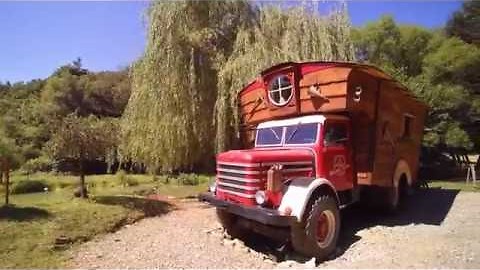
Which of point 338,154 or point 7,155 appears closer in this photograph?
point 338,154

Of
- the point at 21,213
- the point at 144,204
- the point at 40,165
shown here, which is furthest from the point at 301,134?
the point at 40,165

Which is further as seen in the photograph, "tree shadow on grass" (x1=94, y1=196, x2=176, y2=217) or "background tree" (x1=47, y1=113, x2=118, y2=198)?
"background tree" (x1=47, y1=113, x2=118, y2=198)

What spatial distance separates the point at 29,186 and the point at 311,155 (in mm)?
13990

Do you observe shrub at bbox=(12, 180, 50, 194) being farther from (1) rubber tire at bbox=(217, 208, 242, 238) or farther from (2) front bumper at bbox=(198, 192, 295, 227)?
(2) front bumper at bbox=(198, 192, 295, 227)

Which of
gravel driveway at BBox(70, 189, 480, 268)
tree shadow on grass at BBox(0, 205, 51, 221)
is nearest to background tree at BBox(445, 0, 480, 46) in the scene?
gravel driveway at BBox(70, 189, 480, 268)

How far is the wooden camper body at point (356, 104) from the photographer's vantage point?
8.22 meters

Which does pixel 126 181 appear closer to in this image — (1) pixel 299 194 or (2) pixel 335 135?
(2) pixel 335 135

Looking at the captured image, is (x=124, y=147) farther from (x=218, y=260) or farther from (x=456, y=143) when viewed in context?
(x=456, y=143)

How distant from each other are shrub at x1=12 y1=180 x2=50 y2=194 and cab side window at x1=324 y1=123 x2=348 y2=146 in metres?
13.6

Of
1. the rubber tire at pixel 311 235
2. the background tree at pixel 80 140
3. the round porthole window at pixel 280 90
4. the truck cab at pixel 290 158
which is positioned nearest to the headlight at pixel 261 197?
the truck cab at pixel 290 158

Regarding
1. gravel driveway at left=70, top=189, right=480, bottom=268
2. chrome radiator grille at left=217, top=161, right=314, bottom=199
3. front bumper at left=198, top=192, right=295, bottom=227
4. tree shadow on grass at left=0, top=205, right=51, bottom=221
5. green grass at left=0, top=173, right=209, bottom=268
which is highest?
chrome radiator grille at left=217, top=161, right=314, bottom=199

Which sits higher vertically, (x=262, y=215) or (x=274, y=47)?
(x=274, y=47)

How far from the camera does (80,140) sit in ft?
38.9

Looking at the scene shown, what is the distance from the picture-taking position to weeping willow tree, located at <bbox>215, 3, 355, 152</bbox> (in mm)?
12977
